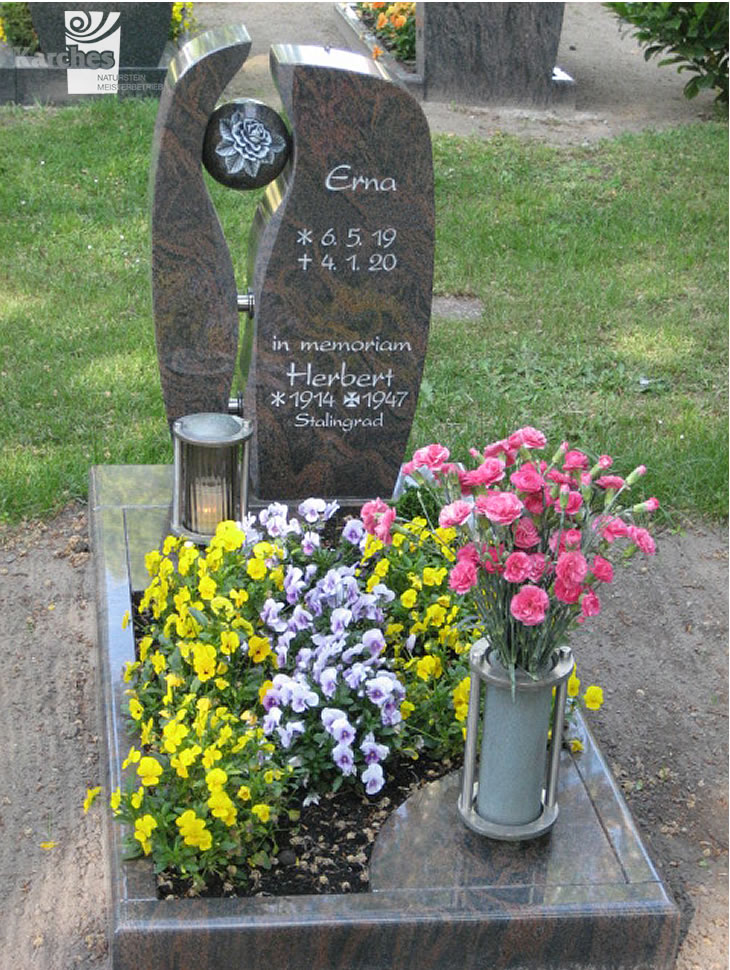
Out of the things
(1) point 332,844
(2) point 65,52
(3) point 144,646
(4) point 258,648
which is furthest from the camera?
(2) point 65,52

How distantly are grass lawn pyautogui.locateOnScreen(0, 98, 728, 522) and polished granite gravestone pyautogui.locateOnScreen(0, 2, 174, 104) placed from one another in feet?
0.92

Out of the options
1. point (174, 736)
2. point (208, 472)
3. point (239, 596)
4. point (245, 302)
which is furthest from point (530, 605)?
point (245, 302)

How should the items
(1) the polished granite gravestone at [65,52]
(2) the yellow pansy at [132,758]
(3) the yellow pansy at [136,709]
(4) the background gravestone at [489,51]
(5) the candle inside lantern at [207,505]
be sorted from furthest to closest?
(4) the background gravestone at [489,51], (1) the polished granite gravestone at [65,52], (5) the candle inside lantern at [207,505], (3) the yellow pansy at [136,709], (2) the yellow pansy at [132,758]

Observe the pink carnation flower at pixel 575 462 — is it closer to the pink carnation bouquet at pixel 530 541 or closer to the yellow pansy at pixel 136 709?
the pink carnation bouquet at pixel 530 541

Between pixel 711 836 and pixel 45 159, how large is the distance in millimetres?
6094

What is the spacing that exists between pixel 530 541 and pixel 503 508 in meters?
0.15

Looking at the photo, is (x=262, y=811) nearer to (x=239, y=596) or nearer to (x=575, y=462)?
(x=239, y=596)

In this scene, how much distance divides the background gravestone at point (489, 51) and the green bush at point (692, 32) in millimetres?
584

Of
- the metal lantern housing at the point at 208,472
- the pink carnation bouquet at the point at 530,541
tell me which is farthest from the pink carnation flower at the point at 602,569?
the metal lantern housing at the point at 208,472

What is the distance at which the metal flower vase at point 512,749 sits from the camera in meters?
3.07

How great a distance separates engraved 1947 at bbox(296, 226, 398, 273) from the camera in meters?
4.22

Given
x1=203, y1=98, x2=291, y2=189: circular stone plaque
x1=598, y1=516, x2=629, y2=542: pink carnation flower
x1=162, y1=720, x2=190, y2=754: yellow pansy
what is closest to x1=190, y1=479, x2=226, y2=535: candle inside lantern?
x1=203, y1=98, x2=291, y2=189: circular stone plaque

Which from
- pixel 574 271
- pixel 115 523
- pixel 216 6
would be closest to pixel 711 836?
pixel 115 523

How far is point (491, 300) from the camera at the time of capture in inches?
272
